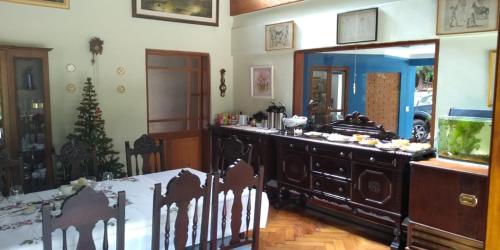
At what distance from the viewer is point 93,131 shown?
13.1ft

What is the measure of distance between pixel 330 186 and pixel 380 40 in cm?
150

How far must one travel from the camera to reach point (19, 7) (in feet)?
12.4

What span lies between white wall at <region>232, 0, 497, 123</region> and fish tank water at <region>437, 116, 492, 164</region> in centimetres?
34

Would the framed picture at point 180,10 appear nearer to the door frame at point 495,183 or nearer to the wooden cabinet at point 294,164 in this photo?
the wooden cabinet at point 294,164

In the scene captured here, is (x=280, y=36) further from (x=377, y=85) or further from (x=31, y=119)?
(x=377, y=85)

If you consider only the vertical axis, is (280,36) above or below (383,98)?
above

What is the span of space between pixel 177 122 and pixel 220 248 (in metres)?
3.38

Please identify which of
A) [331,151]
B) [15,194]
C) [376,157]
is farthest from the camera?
[331,151]

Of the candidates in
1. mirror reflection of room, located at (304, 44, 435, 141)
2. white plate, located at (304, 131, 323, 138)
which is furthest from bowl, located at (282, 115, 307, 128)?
mirror reflection of room, located at (304, 44, 435, 141)

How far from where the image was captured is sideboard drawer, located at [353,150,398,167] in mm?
3197

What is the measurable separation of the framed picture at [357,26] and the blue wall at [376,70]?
1120 mm

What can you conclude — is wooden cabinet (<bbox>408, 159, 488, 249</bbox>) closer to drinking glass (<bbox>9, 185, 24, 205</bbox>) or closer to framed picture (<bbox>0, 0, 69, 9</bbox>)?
drinking glass (<bbox>9, 185, 24, 205</bbox>)

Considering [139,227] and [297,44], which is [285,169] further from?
[139,227]

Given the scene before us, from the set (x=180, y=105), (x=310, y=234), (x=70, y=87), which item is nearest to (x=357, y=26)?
(x=310, y=234)
